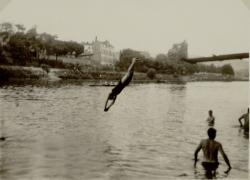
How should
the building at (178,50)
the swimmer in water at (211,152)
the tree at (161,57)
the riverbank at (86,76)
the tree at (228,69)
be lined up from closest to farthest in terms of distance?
1. the swimmer in water at (211,152)
2. the building at (178,50)
3. the tree at (161,57)
4. the riverbank at (86,76)
5. the tree at (228,69)

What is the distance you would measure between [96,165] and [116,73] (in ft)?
7.90

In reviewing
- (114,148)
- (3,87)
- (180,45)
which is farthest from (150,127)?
(3,87)

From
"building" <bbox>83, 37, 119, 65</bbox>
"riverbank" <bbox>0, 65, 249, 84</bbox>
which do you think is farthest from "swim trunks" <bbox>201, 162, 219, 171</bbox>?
"building" <bbox>83, 37, 119, 65</bbox>

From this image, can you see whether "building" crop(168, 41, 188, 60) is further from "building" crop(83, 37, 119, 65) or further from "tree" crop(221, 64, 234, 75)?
"tree" crop(221, 64, 234, 75)

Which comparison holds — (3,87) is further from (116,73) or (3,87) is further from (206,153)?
(206,153)

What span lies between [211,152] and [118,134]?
4.15 meters

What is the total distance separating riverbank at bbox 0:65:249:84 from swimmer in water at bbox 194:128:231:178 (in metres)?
1.54

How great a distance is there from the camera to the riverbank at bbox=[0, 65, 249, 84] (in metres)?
10.9

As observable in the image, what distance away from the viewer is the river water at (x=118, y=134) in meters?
8.16

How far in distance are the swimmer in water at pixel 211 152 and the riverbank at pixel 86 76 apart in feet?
5.04

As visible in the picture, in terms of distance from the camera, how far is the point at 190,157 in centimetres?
920

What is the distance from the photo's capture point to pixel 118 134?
1177 cm

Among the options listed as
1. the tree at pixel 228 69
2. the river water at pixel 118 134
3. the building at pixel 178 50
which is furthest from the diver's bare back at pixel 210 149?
the tree at pixel 228 69

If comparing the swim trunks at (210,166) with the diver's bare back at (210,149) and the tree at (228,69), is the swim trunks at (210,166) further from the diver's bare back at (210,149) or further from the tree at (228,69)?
the tree at (228,69)
